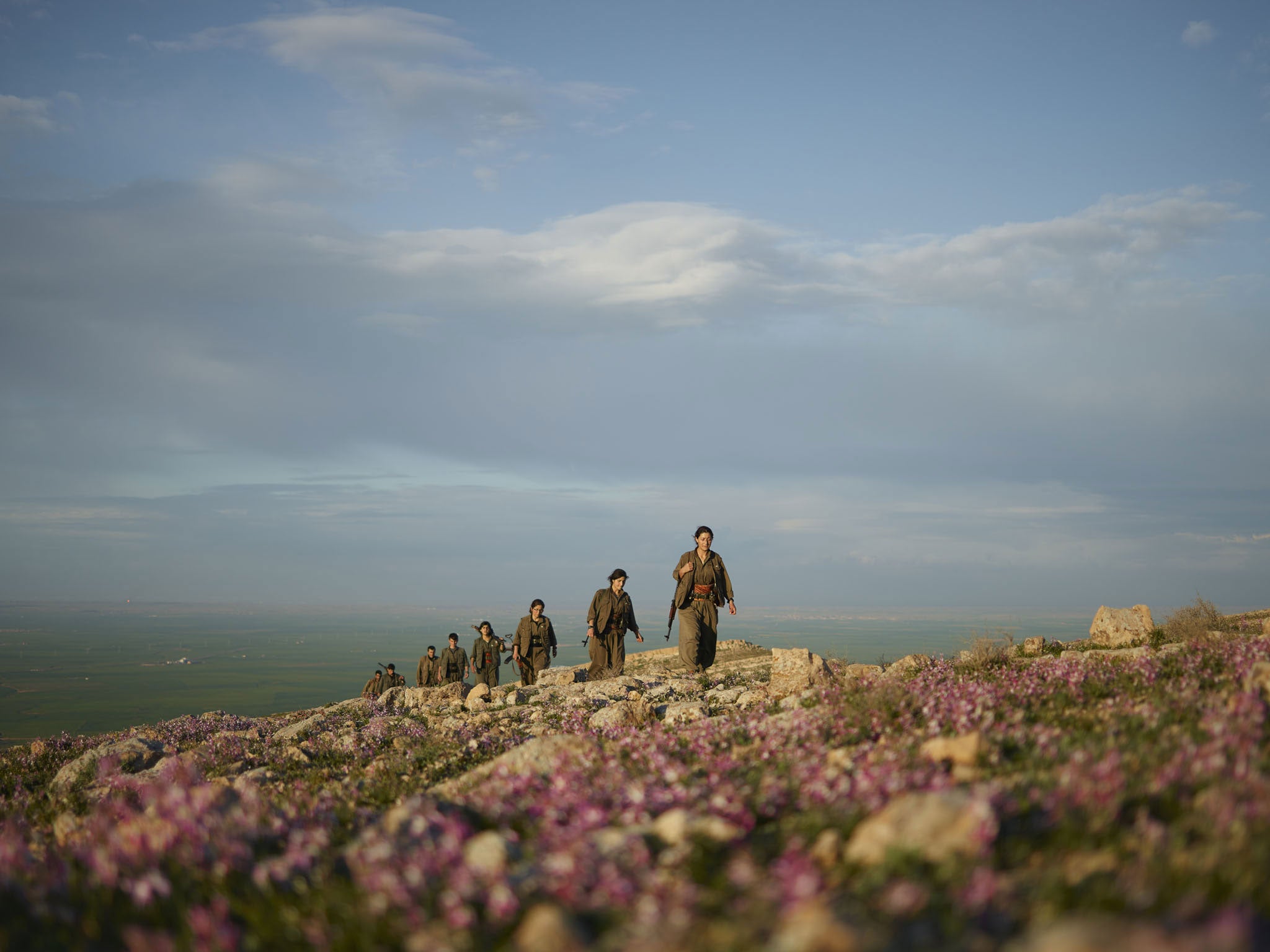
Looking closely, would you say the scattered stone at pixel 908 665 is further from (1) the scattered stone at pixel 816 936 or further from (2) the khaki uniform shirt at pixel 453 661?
(2) the khaki uniform shirt at pixel 453 661

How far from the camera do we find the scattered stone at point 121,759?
10820 mm

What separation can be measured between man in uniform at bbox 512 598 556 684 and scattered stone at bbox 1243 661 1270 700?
18676 millimetres

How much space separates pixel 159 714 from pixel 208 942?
113m

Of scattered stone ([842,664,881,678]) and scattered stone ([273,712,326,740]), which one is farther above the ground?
scattered stone ([842,664,881,678])

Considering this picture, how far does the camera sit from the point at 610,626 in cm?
2019

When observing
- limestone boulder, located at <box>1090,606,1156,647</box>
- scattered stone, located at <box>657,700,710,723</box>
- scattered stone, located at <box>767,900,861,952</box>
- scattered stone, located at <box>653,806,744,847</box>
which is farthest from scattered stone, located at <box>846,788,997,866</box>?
limestone boulder, located at <box>1090,606,1156,647</box>

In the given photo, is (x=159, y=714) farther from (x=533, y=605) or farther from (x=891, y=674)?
(x=891, y=674)

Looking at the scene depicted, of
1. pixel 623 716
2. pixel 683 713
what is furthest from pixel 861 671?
pixel 623 716

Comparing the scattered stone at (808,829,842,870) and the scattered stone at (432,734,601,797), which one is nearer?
the scattered stone at (808,829,842,870)

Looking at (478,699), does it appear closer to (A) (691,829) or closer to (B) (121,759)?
(B) (121,759)

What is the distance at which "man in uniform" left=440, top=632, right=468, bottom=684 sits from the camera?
84.6 ft

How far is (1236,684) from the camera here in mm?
6832

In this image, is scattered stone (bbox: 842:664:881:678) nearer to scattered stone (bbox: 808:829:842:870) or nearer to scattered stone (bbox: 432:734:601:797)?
scattered stone (bbox: 432:734:601:797)

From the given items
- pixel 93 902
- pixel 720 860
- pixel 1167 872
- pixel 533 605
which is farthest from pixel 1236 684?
pixel 533 605
